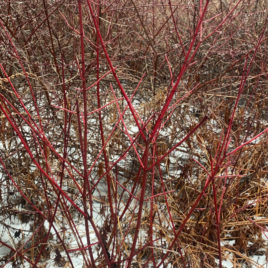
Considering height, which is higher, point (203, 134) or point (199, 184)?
point (203, 134)

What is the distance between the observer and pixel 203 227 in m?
2.09

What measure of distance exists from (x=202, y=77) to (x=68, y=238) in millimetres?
2287

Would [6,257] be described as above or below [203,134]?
below

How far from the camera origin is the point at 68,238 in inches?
85.0

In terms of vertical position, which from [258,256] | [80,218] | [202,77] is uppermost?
[202,77]

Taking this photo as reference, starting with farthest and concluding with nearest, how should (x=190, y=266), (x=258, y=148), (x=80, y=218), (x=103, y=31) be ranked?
(x=103, y=31) → (x=258, y=148) → (x=80, y=218) → (x=190, y=266)

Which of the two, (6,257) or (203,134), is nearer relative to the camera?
(6,257)

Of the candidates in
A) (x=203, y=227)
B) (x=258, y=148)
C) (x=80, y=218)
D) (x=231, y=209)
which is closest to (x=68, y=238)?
(x=80, y=218)

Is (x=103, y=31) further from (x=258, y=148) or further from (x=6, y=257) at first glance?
(x=6, y=257)

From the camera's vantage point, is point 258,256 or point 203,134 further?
point 203,134

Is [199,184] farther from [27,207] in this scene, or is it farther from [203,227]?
[27,207]

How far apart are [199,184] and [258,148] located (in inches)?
22.6

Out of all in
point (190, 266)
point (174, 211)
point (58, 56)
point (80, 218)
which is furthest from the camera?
point (58, 56)

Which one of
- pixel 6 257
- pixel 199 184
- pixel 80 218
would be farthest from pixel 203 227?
pixel 6 257
